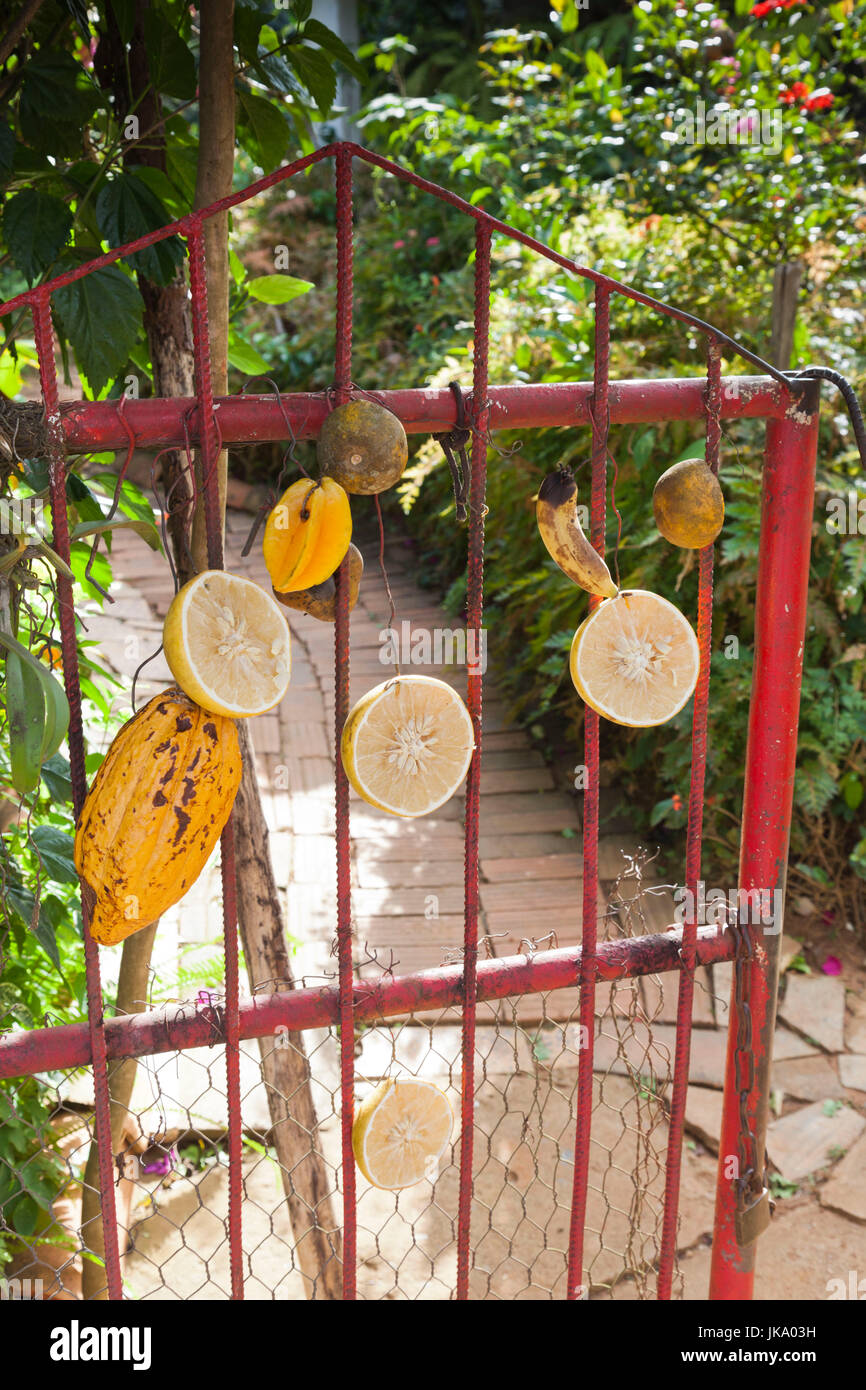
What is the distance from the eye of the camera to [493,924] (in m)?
3.08

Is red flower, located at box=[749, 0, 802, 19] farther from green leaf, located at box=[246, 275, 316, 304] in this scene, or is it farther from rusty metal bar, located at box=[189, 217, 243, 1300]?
rusty metal bar, located at box=[189, 217, 243, 1300]

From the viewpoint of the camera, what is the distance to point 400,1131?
1.23 m

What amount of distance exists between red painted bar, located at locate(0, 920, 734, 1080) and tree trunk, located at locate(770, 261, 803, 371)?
92.8 inches

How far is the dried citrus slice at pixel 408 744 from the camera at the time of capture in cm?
108

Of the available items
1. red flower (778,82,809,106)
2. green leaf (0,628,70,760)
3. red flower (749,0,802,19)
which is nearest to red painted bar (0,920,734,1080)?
green leaf (0,628,70,760)

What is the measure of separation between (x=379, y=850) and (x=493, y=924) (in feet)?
1.90

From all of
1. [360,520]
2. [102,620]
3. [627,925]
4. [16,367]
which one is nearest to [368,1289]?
[627,925]

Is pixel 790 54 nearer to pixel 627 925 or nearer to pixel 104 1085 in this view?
pixel 627 925

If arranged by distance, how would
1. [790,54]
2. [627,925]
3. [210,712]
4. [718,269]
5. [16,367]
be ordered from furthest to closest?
1. [790,54]
2. [718,269]
3. [16,367]
4. [627,925]
5. [210,712]

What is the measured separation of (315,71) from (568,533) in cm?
78

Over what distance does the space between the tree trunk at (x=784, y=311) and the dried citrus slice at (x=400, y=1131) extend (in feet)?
8.43

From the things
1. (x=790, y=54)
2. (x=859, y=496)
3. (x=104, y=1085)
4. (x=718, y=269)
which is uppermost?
(x=790, y=54)

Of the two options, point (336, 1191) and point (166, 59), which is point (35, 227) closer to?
point (166, 59)

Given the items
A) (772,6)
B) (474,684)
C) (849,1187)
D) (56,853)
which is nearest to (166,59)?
(474,684)
